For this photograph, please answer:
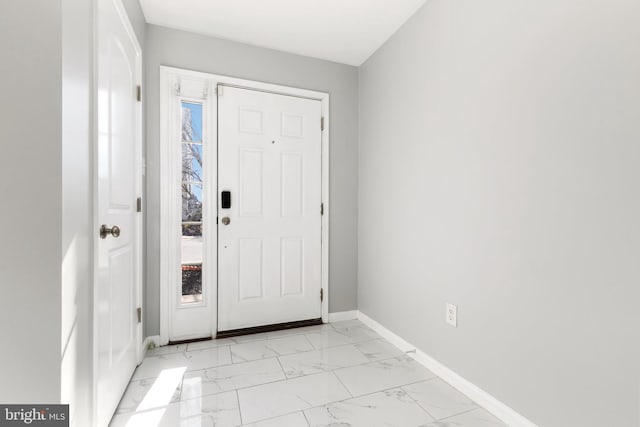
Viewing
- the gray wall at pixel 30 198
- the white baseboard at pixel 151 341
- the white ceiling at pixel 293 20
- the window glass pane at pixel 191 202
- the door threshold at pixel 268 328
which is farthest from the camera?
the door threshold at pixel 268 328

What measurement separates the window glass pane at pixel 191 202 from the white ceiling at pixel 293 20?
47.9 inches

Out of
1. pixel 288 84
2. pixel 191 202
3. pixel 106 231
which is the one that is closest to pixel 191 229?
pixel 191 202

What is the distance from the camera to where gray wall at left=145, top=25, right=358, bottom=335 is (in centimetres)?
228

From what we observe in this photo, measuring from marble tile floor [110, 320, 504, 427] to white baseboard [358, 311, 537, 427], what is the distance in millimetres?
40

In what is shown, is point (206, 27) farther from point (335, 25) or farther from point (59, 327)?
point (59, 327)

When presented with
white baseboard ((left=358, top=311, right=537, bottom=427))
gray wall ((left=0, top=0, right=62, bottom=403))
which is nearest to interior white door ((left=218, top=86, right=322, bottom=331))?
white baseboard ((left=358, top=311, right=537, bottom=427))

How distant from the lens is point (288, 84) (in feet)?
8.74

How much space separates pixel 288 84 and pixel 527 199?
6.76 ft

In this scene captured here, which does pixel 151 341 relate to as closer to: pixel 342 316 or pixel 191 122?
pixel 342 316

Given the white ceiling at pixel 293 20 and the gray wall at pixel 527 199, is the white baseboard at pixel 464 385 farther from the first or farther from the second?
the white ceiling at pixel 293 20

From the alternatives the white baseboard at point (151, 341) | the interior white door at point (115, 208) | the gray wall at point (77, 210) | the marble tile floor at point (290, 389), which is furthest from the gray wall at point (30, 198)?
the white baseboard at point (151, 341)

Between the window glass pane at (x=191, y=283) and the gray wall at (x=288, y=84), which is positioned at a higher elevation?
the gray wall at (x=288, y=84)

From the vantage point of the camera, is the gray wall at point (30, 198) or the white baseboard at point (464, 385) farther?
→ the white baseboard at point (464, 385)

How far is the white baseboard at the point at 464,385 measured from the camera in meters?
1.47
